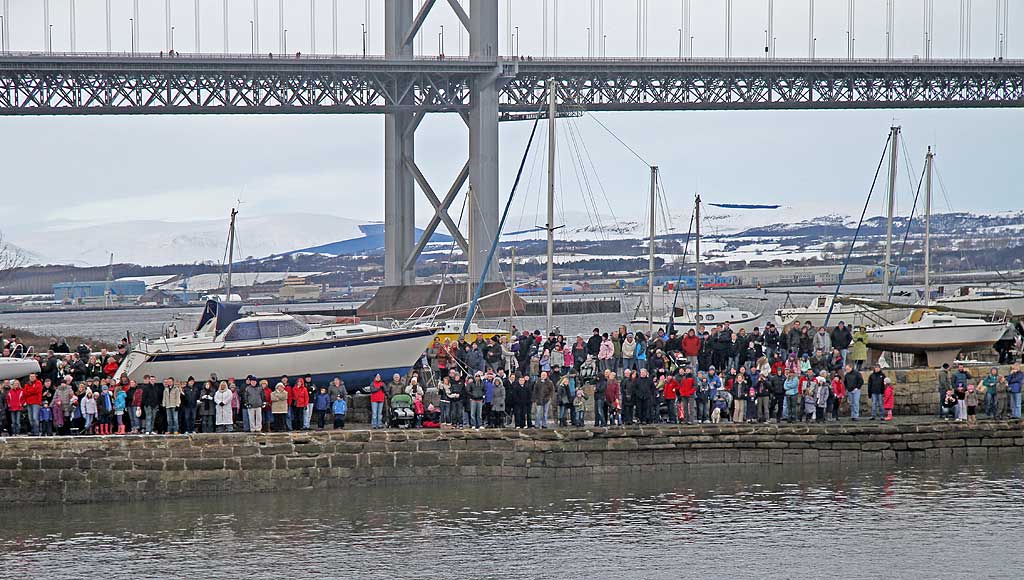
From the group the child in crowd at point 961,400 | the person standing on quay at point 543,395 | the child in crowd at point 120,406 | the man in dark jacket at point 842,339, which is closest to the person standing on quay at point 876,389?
the child in crowd at point 961,400

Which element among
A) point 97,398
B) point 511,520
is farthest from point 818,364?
point 97,398

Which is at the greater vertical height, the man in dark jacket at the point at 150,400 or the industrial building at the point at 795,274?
the industrial building at the point at 795,274

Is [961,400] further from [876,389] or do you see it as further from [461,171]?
[461,171]

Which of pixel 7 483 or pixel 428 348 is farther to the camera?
pixel 428 348

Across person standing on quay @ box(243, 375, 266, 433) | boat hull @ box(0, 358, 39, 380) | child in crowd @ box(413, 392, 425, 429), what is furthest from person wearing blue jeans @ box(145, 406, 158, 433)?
child in crowd @ box(413, 392, 425, 429)

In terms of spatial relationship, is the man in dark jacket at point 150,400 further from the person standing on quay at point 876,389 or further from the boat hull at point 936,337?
the boat hull at point 936,337

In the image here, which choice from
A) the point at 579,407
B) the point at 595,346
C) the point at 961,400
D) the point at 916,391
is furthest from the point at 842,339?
the point at 579,407

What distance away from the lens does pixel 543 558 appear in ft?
55.3

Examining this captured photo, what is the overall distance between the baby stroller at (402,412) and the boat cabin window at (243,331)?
300 centimetres

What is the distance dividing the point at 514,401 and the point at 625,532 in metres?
3.84

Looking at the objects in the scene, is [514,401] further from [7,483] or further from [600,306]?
[600,306]

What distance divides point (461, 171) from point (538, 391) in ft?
119

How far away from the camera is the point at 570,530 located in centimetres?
1817

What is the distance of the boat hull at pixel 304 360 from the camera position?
73.2ft
